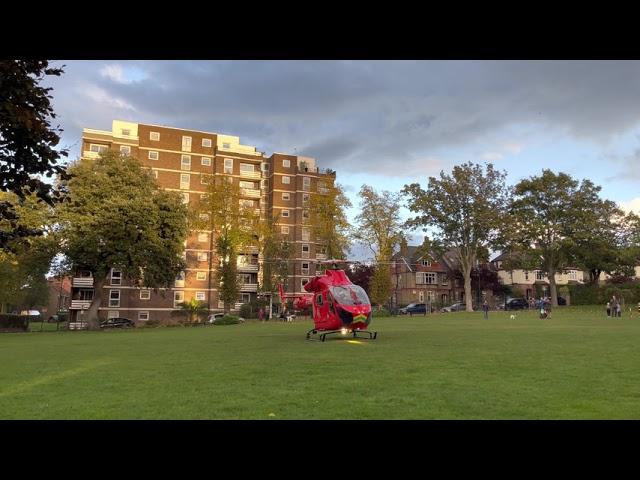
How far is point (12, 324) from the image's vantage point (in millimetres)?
41844

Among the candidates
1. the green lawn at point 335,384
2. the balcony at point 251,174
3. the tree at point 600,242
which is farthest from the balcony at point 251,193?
the green lawn at point 335,384

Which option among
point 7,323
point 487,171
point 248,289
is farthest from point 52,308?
point 487,171

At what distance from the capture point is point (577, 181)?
57719 mm

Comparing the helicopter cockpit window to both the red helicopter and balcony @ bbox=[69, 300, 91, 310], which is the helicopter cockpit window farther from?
balcony @ bbox=[69, 300, 91, 310]

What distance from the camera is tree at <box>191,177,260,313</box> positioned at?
5422cm

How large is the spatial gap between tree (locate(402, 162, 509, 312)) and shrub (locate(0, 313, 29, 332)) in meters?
40.0

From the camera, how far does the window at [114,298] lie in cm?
6056

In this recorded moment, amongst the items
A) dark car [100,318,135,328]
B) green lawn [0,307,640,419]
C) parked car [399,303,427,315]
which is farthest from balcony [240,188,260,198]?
green lawn [0,307,640,419]

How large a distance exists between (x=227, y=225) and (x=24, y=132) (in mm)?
50640
